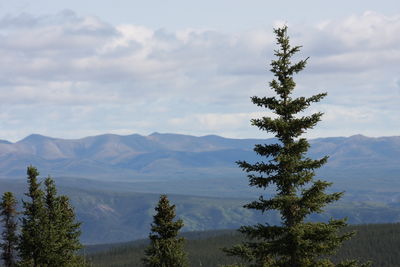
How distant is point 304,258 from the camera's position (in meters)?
27.6

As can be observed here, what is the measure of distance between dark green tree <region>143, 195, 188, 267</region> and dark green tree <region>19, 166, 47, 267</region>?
928cm

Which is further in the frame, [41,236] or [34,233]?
[34,233]

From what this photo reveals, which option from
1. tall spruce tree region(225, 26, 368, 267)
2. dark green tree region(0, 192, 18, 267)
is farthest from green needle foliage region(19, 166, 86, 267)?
tall spruce tree region(225, 26, 368, 267)

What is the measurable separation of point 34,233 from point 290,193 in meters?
21.5

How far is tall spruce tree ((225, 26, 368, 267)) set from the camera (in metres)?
27.3

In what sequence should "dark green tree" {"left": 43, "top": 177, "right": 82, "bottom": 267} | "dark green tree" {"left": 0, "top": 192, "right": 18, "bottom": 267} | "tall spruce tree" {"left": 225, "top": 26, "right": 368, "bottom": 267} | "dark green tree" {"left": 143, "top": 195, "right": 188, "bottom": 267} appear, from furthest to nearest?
"dark green tree" {"left": 0, "top": 192, "right": 18, "bottom": 267} → "dark green tree" {"left": 43, "top": 177, "right": 82, "bottom": 267} → "dark green tree" {"left": 143, "top": 195, "right": 188, "bottom": 267} → "tall spruce tree" {"left": 225, "top": 26, "right": 368, "bottom": 267}

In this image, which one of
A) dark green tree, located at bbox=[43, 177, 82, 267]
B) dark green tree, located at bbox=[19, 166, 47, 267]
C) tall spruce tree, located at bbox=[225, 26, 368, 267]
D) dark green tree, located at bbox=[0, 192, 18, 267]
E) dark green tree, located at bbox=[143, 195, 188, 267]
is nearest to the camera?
tall spruce tree, located at bbox=[225, 26, 368, 267]

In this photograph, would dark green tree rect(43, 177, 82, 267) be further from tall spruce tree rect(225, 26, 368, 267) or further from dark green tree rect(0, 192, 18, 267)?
tall spruce tree rect(225, 26, 368, 267)

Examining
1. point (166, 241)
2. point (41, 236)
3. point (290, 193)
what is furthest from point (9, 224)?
point (290, 193)

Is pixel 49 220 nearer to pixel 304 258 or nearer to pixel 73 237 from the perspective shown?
pixel 73 237

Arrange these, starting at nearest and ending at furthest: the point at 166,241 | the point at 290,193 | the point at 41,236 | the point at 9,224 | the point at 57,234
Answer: the point at 290,193 → the point at 166,241 → the point at 41,236 → the point at 57,234 → the point at 9,224

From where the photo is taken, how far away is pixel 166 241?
124 feet

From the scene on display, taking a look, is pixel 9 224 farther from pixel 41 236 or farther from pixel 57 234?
pixel 41 236

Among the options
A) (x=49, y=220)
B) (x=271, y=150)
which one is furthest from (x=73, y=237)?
(x=271, y=150)
